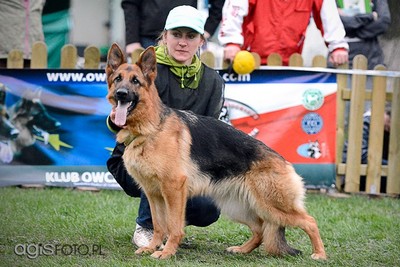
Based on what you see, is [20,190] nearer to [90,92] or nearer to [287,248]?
[90,92]

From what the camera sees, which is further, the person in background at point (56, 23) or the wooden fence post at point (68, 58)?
the person in background at point (56, 23)

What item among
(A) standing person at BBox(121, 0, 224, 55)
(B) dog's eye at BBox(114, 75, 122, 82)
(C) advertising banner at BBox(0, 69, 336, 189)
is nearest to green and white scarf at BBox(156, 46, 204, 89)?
(B) dog's eye at BBox(114, 75, 122, 82)

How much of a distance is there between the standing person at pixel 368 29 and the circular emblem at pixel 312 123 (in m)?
1.70

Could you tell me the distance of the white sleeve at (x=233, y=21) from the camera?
26.4 ft

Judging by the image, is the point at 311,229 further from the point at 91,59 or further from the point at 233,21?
the point at 91,59

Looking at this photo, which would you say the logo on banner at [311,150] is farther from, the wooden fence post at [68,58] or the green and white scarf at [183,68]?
the green and white scarf at [183,68]

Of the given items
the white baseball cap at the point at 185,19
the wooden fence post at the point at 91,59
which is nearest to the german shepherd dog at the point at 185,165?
the white baseball cap at the point at 185,19

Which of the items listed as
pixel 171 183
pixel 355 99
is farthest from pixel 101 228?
pixel 355 99

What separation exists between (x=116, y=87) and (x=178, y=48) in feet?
2.57

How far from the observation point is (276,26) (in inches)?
324

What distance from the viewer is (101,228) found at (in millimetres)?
6285

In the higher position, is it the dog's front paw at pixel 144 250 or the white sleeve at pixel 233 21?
the white sleeve at pixel 233 21

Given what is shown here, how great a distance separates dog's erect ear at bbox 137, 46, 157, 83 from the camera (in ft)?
17.3

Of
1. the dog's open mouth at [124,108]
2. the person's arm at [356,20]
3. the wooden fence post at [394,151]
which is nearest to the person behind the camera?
the dog's open mouth at [124,108]
